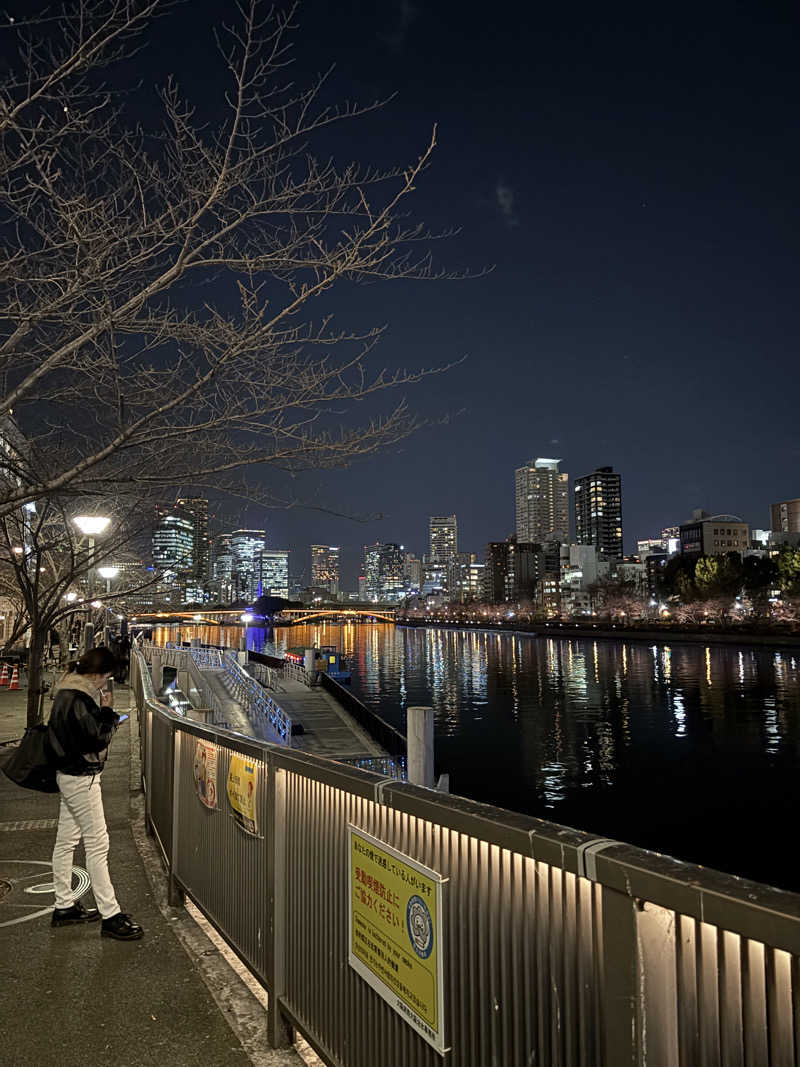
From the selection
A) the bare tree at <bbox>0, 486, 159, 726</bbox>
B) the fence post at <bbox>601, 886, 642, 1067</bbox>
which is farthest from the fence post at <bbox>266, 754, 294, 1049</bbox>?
the bare tree at <bbox>0, 486, 159, 726</bbox>

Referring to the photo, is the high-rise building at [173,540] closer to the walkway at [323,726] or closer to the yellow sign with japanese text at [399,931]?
the walkway at [323,726]

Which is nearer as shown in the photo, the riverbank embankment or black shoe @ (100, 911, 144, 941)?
black shoe @ (100, 911, 144, 941)

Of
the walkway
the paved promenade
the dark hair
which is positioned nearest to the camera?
the paved promenade

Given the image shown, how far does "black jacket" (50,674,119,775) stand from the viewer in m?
5.61

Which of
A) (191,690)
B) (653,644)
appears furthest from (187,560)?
(653,644)

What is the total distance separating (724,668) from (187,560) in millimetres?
52162

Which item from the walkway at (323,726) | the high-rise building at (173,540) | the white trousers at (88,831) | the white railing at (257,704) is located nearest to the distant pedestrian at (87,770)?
the white trousers at (88,831)

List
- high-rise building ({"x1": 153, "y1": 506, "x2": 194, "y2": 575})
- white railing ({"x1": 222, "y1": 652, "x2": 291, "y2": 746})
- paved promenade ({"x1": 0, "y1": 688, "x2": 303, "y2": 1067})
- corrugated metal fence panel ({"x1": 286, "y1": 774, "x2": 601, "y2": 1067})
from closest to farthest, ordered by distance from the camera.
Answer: corrugated metal fence panel ({"x1": 286, "y1": 774, "x2": 601, "y2": 1067}) → paved promenade ({"x1": 0, "y1": 688, "x2": 303, "y2": 1067}) → high-rise building ({"x1": 153, "y1": 506, "x2": 194, "y2": 575}) → white railing ({"x1": 222, "y1": 652, "x2": 291, "y2": 746})

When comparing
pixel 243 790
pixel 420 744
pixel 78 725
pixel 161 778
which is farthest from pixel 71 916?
pixel 420 744

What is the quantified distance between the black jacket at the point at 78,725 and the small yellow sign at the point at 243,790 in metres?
1.14

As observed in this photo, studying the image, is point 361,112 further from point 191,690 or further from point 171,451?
point 191,690

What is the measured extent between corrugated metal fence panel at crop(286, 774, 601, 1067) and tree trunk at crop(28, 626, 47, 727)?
12.1 m

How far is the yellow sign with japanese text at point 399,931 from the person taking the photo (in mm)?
2949

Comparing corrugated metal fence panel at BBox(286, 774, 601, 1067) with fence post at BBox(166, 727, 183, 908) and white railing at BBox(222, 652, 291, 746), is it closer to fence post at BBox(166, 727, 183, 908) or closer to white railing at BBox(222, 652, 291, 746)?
fence post at BBox(166, 727, 183, 908)
